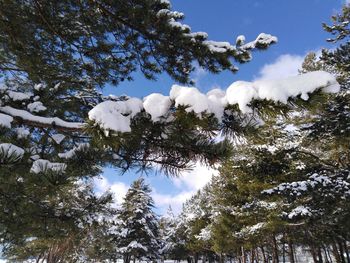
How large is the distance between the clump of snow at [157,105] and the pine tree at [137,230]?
91.4ft

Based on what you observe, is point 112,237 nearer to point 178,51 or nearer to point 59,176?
point 178,51

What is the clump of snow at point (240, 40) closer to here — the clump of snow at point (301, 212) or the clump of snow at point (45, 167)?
the clump of snow at point (45, 167)

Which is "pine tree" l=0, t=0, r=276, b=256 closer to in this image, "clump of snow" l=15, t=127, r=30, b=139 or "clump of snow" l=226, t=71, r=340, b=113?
"clump of snow" l=15, t=127, r=30, b=139

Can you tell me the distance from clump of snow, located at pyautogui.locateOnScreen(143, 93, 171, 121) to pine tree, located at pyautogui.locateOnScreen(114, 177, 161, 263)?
27.9m

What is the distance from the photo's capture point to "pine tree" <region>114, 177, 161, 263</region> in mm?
28406

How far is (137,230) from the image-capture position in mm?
29484

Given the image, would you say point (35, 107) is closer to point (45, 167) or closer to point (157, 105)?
point (45, 167)

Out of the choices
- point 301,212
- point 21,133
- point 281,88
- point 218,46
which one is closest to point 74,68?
point 218,46

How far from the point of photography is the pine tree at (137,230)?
28.4 m

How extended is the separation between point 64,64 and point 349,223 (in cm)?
1299

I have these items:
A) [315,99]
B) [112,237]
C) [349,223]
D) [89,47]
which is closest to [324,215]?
[349,223]

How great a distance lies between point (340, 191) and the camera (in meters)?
9.47

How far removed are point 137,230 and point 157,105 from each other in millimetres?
30135

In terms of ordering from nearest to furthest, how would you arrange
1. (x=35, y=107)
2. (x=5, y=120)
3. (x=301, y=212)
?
1. (x=5, y=120)
2. (x=35, y=107)
3. (x=301, y=212)
